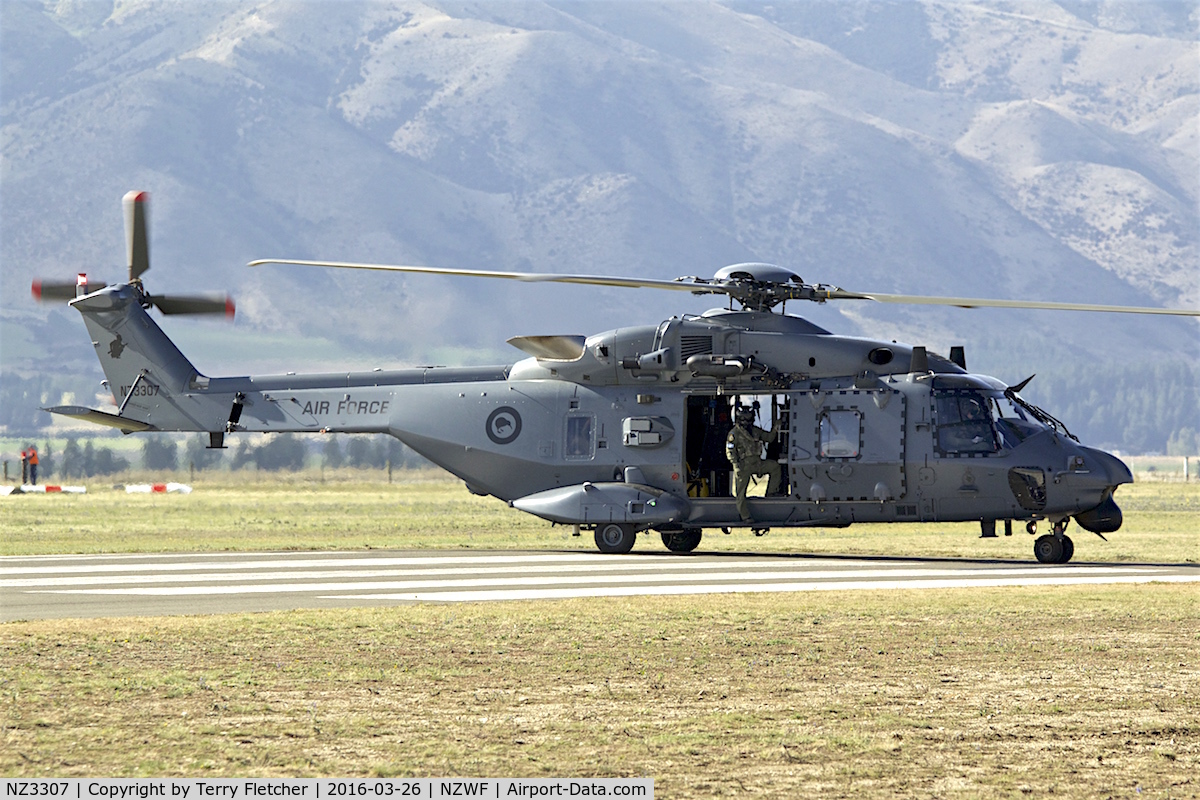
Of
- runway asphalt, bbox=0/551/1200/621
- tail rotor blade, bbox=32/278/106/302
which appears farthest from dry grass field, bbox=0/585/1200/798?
tail rotor blade, bbox=32/278/106/302

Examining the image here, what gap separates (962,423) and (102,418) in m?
15.0

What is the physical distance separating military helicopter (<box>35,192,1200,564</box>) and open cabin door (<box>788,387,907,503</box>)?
0.03m

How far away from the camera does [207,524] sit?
36938 millimetres

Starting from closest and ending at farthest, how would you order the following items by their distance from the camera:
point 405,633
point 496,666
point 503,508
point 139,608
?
point 496,666
point 405,633
point 139,608
point 503,508

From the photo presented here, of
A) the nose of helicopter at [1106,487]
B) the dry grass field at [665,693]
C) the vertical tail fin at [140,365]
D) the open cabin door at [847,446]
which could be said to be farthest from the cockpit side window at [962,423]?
the vertical tail fin at [140,365]

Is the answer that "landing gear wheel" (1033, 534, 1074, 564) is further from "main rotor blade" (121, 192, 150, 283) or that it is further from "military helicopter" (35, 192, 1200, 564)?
"main rotor blade" (121, 192, 150, 283)

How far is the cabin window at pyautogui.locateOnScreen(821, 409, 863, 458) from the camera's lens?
81.8ft

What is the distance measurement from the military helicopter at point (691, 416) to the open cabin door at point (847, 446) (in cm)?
3

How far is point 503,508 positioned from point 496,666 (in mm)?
33565

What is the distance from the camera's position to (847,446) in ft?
81.9

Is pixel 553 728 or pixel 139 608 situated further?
pixel 139 608

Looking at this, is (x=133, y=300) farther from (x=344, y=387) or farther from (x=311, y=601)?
(x=311, y=601)

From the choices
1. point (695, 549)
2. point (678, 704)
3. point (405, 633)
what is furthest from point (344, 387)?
point (678, 704)
